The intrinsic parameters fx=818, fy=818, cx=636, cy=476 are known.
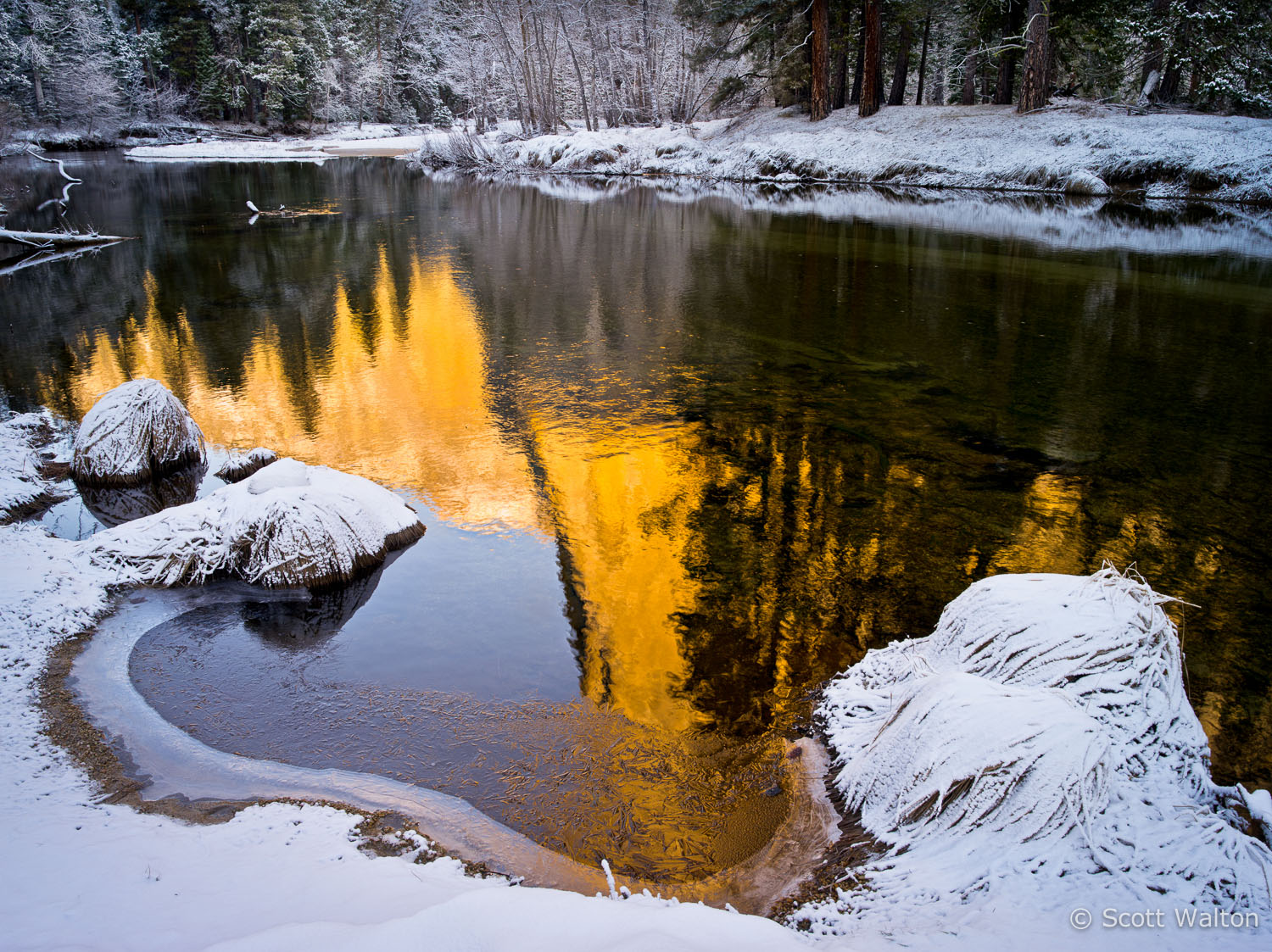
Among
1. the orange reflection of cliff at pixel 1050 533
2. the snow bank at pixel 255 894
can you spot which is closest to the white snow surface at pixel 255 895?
the snow bank at pixel 255 894

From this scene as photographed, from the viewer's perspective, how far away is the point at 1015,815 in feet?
8.97

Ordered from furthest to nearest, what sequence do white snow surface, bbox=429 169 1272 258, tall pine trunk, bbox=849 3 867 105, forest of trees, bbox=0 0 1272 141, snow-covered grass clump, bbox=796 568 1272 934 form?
tall pine trunk, bbox=849 3 867 105 < forest of trees, bbox=0 0 1272 141 < white snow surface, bbox=429 169 1272 258 < snow-covered grass clump, bbox=796 568 1272 934

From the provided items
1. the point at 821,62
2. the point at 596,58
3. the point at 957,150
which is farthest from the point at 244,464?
the point at 596,58

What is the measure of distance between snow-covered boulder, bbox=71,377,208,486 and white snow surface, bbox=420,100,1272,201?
78.4 ft

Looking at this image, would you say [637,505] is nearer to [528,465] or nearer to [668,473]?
[668,473]

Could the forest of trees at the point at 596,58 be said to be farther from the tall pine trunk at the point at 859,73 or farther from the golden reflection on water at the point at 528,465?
the golden reflection on water at the point at 528,465

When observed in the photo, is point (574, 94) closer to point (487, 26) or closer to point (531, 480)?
point (487, 26)

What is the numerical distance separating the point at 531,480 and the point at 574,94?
61.7 meters

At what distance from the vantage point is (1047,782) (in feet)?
8.99

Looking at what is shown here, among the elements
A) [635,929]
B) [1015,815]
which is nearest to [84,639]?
[635,929]

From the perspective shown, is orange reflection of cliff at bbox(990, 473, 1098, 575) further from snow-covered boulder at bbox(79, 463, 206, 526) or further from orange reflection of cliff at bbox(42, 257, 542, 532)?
snow-covered boulder at bbox(79, 463, 206, 526)

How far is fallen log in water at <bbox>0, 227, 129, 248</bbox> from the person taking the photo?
Result: 53.1 feet

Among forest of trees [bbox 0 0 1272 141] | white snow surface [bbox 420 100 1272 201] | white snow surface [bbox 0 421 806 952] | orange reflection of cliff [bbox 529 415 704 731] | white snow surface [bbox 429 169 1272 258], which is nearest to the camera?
white snow surface [bbox 0 421 806 952]

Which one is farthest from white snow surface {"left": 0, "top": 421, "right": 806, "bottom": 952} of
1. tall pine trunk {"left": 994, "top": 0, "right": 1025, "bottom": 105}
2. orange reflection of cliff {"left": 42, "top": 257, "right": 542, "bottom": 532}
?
tall pine trunk {"left": 994, "top": 0, "right": 1025, "bottom": 105}
